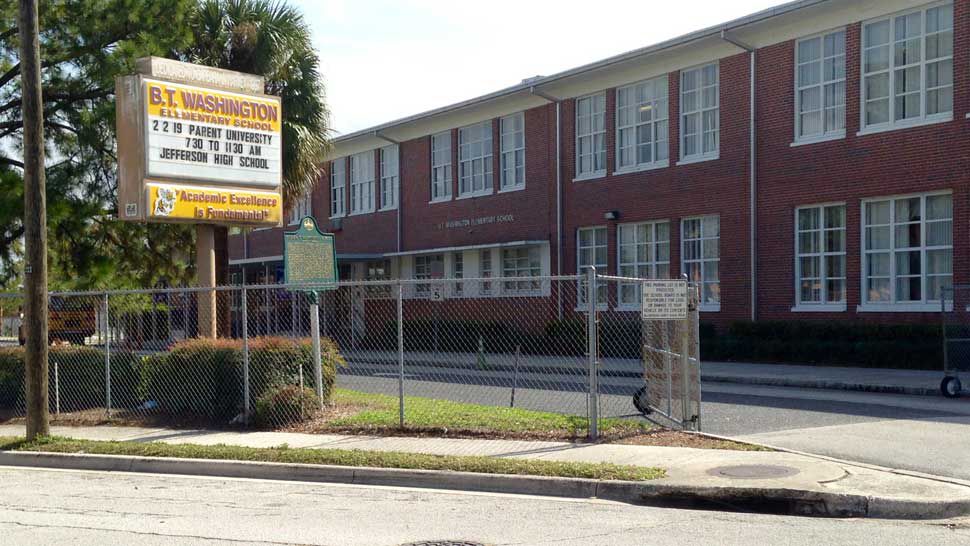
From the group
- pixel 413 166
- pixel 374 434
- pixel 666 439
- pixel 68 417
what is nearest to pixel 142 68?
pixel 68 417

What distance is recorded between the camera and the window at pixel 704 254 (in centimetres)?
2628

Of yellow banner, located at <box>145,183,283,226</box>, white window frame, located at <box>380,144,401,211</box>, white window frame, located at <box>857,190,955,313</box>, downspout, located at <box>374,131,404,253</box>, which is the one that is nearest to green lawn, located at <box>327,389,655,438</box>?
yellow banner, located at <box>145,183,283,226</box>

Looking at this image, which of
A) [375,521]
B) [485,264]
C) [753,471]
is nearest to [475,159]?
[485,264]

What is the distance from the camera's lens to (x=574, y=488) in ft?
31.0

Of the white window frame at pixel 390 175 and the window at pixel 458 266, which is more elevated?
the white window frame at pixel 390 175

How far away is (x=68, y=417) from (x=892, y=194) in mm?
17350

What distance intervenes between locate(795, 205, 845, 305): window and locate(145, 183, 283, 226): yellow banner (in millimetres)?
13069

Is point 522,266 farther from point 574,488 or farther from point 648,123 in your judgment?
point 574,488

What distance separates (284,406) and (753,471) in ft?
22.4

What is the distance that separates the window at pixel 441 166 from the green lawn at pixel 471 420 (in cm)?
2042

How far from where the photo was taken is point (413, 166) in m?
37.2

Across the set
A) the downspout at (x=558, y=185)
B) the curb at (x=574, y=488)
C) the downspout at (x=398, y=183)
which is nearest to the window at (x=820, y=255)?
the downspout at (x=558, y=185)

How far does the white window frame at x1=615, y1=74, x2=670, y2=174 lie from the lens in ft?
90.5

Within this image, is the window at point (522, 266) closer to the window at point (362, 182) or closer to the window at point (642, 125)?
the window at point (642, 125)
